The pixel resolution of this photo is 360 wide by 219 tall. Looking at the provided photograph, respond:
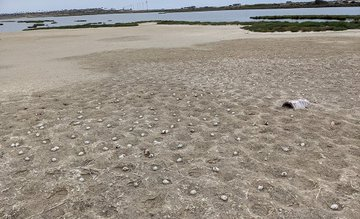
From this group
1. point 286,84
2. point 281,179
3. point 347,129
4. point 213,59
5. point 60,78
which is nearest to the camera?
point 281,179

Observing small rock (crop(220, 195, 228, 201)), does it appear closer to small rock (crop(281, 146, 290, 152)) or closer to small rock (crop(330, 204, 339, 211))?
small rock (crop(330, 204, 339, 211))

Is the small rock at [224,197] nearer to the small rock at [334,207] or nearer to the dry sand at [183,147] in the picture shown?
the dry sand at [183,147]

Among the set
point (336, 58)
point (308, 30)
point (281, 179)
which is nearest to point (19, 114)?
point (281, 179)

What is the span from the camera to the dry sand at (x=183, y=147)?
218 inches

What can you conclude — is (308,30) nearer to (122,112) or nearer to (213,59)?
(213,59)

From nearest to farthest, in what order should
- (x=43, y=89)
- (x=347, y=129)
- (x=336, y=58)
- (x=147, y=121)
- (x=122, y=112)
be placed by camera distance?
(x=347, y=129), (x=147, y=121), (x=122, y=112), (x=43, y=89), (x=336, y=58)

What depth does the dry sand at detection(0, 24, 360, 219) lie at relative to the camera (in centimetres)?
553

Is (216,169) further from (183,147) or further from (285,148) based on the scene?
(285,148)

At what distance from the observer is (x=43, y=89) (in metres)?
14.0

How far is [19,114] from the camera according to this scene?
1045cm

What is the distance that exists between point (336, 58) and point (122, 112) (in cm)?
1308

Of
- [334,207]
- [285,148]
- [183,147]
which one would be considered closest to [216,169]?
[183,147]

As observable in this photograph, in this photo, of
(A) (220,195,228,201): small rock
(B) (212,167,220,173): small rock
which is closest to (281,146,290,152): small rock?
(B) (212,167,220,173): small rock

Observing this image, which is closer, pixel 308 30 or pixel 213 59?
pixel 213 59
